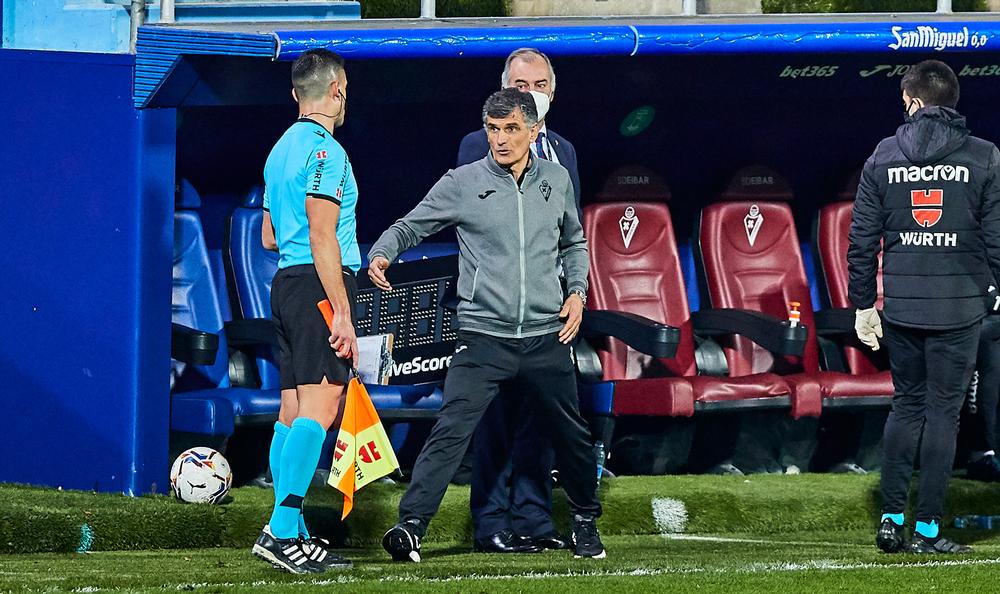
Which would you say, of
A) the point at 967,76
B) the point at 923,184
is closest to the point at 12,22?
the point at 967,76

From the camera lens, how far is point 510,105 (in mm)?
5719

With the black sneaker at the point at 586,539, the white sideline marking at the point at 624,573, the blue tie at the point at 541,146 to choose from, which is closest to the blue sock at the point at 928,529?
the white sideline marking at the point at 624,573

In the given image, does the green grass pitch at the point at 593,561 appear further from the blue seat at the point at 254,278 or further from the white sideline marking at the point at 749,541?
the blue seat at the point at 254,278

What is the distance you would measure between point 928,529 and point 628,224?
271 centimetres

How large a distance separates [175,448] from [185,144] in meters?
1.52

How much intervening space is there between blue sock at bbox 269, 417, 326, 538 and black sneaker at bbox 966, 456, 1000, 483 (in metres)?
3.44

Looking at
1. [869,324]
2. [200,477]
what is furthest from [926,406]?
[200,477]

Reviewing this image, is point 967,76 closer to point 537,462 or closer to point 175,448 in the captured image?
point 537,462

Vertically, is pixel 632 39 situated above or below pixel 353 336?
above

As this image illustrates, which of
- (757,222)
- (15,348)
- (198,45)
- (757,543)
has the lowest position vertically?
(757,543)

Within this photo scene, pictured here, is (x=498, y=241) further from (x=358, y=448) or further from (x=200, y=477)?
(x=200, y=477)

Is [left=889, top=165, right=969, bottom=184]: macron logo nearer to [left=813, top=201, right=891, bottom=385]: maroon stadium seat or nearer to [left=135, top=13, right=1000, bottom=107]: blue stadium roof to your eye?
[left=135, top=13, right=1000, bottom=107]: blue stadium roof

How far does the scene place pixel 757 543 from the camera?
6566 mm

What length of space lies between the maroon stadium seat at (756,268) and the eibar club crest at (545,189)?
2659 mm
